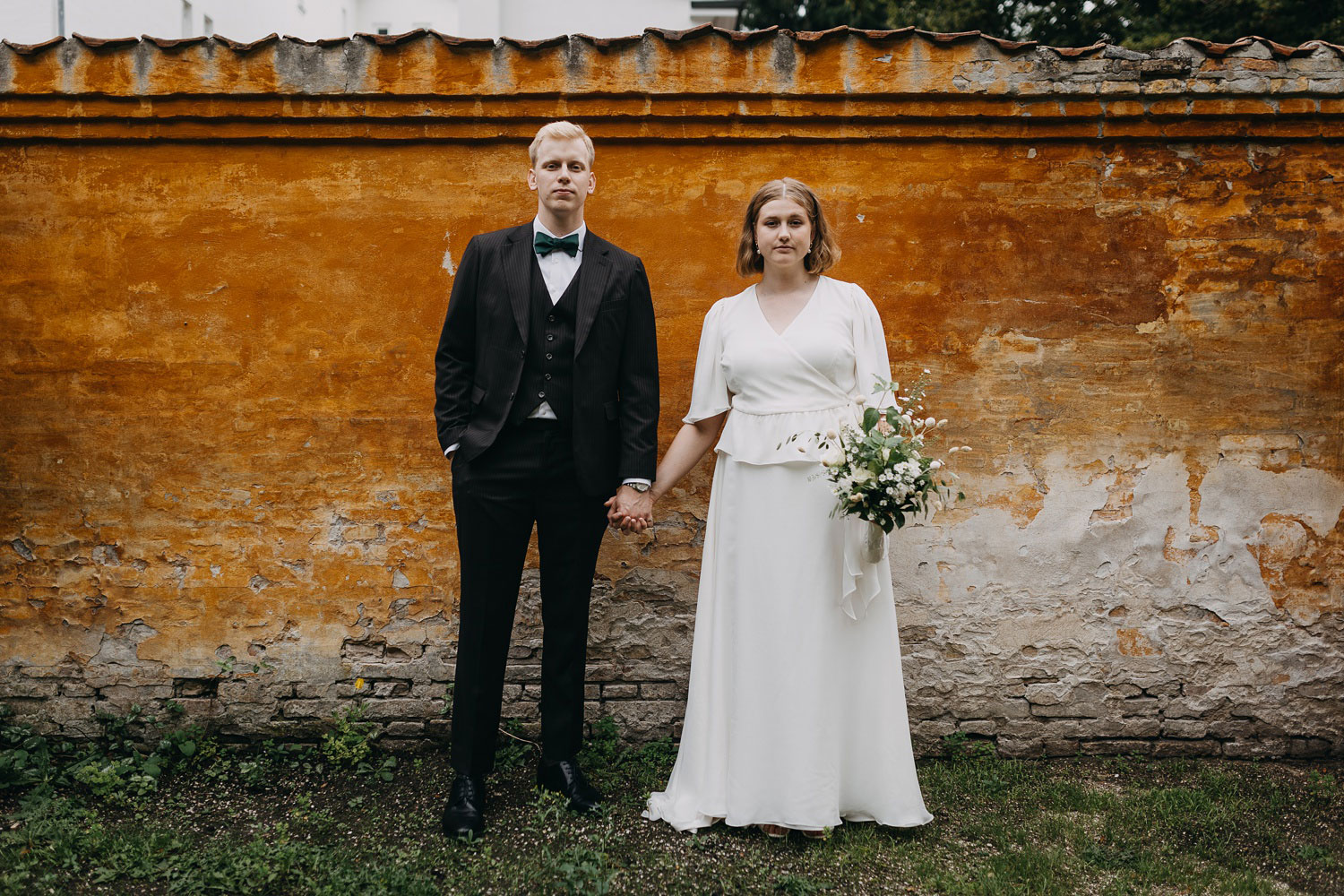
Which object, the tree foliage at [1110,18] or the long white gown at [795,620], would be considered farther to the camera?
the tree foliage at [1110,18]

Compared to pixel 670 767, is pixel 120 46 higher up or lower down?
higher up

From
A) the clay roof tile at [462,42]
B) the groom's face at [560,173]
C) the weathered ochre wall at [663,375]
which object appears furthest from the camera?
the weathered ochre wall at [663,375]

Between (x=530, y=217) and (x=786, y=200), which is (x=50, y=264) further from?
(x=786, y=200)

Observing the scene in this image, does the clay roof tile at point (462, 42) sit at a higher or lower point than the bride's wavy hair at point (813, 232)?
higher

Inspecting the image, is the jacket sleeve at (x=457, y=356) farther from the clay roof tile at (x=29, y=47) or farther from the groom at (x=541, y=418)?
the clay roof tile at (x=29, y=47)

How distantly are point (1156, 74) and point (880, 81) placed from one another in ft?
3.87

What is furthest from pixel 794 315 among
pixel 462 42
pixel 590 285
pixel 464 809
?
pixel 464 809

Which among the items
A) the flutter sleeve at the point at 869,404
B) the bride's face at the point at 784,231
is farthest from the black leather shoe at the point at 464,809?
the bride's face at the point at 784,231

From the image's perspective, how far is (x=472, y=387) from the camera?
3.41m

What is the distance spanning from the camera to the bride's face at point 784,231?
3365mm

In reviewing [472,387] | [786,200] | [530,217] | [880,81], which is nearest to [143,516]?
[472,387]

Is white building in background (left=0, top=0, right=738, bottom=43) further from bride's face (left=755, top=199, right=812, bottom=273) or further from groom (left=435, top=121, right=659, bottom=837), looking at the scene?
bride's face (left=755, top=199, right=812, bottom=273)

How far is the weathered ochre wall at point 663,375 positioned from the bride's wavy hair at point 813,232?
0.52m

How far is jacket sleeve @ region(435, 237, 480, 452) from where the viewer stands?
3367 mm
